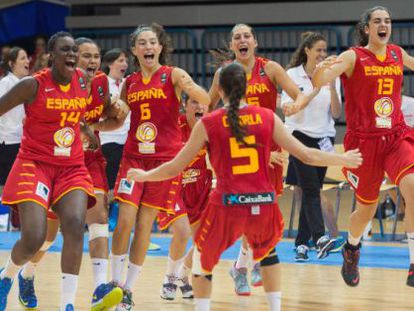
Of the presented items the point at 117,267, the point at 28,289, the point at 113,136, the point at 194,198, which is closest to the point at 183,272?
the point at 194,198

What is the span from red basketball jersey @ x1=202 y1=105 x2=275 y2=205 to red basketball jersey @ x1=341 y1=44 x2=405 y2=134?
2.02 metres

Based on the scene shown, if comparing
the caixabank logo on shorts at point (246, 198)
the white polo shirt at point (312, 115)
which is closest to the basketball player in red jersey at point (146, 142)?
the caixabank logo on shorts at point (246, 198)

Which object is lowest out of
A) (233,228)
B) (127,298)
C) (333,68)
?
(127,298)

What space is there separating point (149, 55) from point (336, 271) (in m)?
3.06

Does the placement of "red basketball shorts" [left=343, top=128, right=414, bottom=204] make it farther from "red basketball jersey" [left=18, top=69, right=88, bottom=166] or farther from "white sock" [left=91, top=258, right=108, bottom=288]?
"red basketball jersey" [left=18, top=69, right=88, bottom=166]

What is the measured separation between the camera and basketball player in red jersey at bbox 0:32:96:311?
687 cm

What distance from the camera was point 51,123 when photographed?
7.00m

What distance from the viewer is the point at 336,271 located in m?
9.59

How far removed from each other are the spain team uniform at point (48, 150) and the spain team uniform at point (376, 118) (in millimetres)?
2322

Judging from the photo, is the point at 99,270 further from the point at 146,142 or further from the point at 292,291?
the point at 292,291

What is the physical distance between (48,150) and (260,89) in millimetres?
2106

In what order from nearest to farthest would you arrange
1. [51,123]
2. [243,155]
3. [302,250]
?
[243,155], [51,123], [302,250]

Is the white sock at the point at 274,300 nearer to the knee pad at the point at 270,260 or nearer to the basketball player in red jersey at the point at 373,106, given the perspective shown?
the knee pad at the point at 270,260

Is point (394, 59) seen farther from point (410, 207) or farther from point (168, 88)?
point (168, 88)
